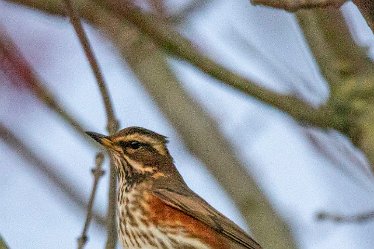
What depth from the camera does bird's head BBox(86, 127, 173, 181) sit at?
576 cm

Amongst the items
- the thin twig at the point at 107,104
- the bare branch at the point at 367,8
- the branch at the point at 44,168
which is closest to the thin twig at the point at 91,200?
the thin twig at the point at 107,104

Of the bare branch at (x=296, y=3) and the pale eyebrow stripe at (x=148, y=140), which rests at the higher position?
the pale eyebrow stripe at (x=148, y=140)

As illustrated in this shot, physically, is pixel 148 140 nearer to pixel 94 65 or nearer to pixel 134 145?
pixel 134 145

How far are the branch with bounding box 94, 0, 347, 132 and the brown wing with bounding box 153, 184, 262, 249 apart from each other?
3.52ft

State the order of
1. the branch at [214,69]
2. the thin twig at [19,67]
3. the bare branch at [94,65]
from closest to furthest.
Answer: the bare branch at [94,65]
the branch at [214,69]
the thin twig at [19,67]

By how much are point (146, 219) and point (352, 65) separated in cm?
168

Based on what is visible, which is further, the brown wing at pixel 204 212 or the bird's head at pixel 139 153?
the bird's head at pixel 139 153

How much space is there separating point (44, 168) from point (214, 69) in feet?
5.01

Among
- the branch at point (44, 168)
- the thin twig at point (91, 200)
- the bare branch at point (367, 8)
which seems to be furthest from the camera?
the branch at point (44, 168)

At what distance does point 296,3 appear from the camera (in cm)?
324

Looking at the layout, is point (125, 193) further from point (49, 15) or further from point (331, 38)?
point (331, 38)

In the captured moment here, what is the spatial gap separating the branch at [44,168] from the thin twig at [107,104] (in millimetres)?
929

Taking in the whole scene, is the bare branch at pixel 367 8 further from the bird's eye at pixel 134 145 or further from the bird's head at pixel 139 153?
the bird's eye at pixel 134 145

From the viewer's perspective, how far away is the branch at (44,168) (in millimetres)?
5422
